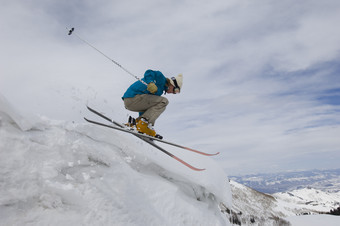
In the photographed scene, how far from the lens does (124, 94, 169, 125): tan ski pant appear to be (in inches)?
287

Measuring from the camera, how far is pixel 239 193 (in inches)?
1984

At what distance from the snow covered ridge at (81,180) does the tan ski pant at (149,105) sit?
182 cm

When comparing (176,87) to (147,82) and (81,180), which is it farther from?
(81,180)

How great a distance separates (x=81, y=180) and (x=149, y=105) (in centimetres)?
408

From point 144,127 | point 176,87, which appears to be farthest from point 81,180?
point 176,87

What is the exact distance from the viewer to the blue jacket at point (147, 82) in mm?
7160

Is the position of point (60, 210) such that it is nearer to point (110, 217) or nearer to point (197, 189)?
point (110, 217)

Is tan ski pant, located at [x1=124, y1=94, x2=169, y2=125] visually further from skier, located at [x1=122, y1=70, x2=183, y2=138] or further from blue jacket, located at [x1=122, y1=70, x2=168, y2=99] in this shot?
blue jacket, located at [x1=122, y1=70, x2=168, y2=99]

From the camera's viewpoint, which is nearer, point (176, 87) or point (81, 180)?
point (81, 180)

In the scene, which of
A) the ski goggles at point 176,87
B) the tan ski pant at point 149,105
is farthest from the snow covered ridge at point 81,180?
the ski goggles at point 176,87

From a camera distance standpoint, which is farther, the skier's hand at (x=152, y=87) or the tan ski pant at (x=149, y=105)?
the tan ski pant at (x=149, y=105)

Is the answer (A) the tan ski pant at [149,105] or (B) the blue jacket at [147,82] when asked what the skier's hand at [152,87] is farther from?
(A) the tan ski pant at [149,105]

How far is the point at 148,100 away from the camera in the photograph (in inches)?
288

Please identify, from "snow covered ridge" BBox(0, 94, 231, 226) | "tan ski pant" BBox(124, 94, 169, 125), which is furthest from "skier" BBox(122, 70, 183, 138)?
"snow covered ridge" BBox(0, 94, 231, 226)
